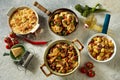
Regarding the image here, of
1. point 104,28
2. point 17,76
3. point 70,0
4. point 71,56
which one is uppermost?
point 70,0

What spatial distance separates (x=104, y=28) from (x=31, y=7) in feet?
1.45

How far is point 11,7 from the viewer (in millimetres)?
2049

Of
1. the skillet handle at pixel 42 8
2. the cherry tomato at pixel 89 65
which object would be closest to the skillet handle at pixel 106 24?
the cherry tomato at pixel 89 65

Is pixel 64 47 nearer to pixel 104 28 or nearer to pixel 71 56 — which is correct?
pixel 71 56

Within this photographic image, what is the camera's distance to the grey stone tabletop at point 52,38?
77.6 inches

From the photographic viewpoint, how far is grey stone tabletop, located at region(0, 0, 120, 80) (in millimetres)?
1972

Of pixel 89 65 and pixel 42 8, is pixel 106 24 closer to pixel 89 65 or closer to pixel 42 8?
pixel 89 65

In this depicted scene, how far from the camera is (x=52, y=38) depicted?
2012mm

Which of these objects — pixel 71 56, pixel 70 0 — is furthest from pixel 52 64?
pixel 70 0

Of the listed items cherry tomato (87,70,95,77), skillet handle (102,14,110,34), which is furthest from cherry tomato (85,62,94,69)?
skillet handle (102,14,110,34)

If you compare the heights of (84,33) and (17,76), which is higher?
(84,33)

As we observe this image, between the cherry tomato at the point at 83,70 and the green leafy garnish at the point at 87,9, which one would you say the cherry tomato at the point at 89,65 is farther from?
the green leafy garnish at the point at 87,9

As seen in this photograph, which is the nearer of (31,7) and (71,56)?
(71,56)

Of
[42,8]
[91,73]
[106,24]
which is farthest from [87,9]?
[91,73]
